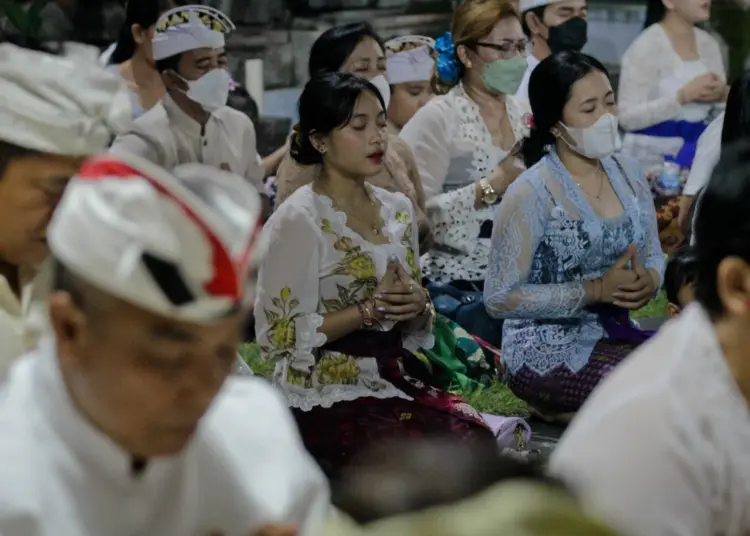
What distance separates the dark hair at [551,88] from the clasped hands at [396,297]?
86 centimetres

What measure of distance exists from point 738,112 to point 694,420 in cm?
218

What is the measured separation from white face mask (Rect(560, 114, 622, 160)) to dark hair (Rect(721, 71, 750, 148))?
0.41m

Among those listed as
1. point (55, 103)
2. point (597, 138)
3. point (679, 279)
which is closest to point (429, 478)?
point (55, 103)

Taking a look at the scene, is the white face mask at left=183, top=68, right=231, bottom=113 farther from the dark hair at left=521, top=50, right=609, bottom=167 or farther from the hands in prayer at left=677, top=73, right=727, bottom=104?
the hands in prayer at left=677, top=73, right=727, bottom=104

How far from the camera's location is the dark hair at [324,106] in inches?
142

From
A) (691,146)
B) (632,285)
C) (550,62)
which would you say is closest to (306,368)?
(632,285)

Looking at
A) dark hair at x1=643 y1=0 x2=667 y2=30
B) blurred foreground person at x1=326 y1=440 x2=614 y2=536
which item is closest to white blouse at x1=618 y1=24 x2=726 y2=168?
dark hair at x1=643 y1=0 x2=667 y2=30

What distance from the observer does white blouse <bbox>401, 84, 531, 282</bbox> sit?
4.80m

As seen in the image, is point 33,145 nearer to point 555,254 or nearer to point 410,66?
point 555,254

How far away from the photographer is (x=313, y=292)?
11.2 ft

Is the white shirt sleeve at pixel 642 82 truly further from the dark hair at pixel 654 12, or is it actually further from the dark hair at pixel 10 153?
the dark hair at pixel 10 153

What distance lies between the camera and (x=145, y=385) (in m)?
1.41

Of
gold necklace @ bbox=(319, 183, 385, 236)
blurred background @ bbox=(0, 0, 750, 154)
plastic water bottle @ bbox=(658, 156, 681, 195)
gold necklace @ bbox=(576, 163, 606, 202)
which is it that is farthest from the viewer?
blurred background @ bbox=(0, 0, 750, 154)

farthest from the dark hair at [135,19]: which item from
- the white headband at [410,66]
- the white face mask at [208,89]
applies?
the white headband at [410,66]
